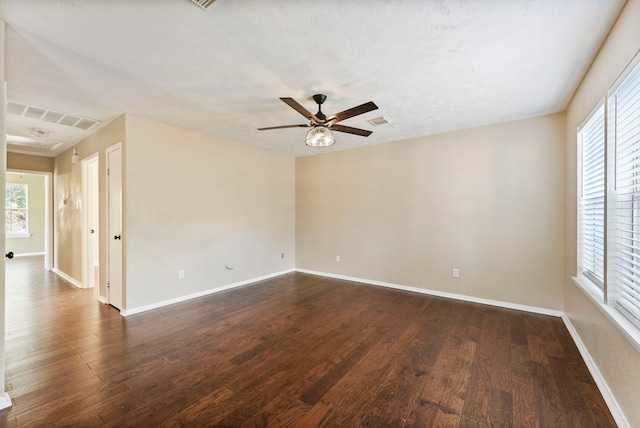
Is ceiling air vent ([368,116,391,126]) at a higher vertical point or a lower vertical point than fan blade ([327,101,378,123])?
higher

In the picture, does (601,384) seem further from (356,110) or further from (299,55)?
(299,55)

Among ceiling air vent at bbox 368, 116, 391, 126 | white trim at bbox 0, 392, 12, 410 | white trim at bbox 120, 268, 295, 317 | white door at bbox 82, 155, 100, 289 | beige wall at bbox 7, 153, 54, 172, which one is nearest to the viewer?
white trim at bbox 0, 392, 12, 410

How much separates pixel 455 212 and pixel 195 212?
159 inches

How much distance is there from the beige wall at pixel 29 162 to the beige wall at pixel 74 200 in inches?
7.9

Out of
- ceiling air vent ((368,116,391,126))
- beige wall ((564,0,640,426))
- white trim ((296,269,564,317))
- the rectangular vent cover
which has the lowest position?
white trim ((296,269,564,317))

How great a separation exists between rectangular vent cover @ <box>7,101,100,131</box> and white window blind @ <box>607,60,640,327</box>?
5430 mm

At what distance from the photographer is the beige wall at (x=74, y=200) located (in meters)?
3.87

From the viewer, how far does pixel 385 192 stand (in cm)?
480

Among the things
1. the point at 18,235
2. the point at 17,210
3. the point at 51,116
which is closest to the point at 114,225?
the point at 51,116

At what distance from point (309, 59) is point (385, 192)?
9.95ft

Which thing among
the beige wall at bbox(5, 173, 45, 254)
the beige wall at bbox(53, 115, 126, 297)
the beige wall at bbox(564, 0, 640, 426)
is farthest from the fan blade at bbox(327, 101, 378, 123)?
the beige wall at bbox(5, 173, 45, 254)

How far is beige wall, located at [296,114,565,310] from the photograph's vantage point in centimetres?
349

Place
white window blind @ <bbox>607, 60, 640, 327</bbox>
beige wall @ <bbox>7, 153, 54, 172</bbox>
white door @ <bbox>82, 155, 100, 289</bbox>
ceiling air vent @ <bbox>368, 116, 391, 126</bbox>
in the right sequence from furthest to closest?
1. beige wall @ <bbox>7, 153, 54, 172</bbox>
2. white door @ <bbox>82, 155, 100, 289</bbox>
3. ceiling air vent @ <bbox>368, 116, 391, 126</bbox>
4. white window blind @ <bbox>607, 60, 640, 327</bbox>

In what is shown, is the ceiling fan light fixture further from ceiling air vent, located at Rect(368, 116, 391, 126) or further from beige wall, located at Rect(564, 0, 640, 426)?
beige wall, located at Rect(564, 0, 640, 426)
